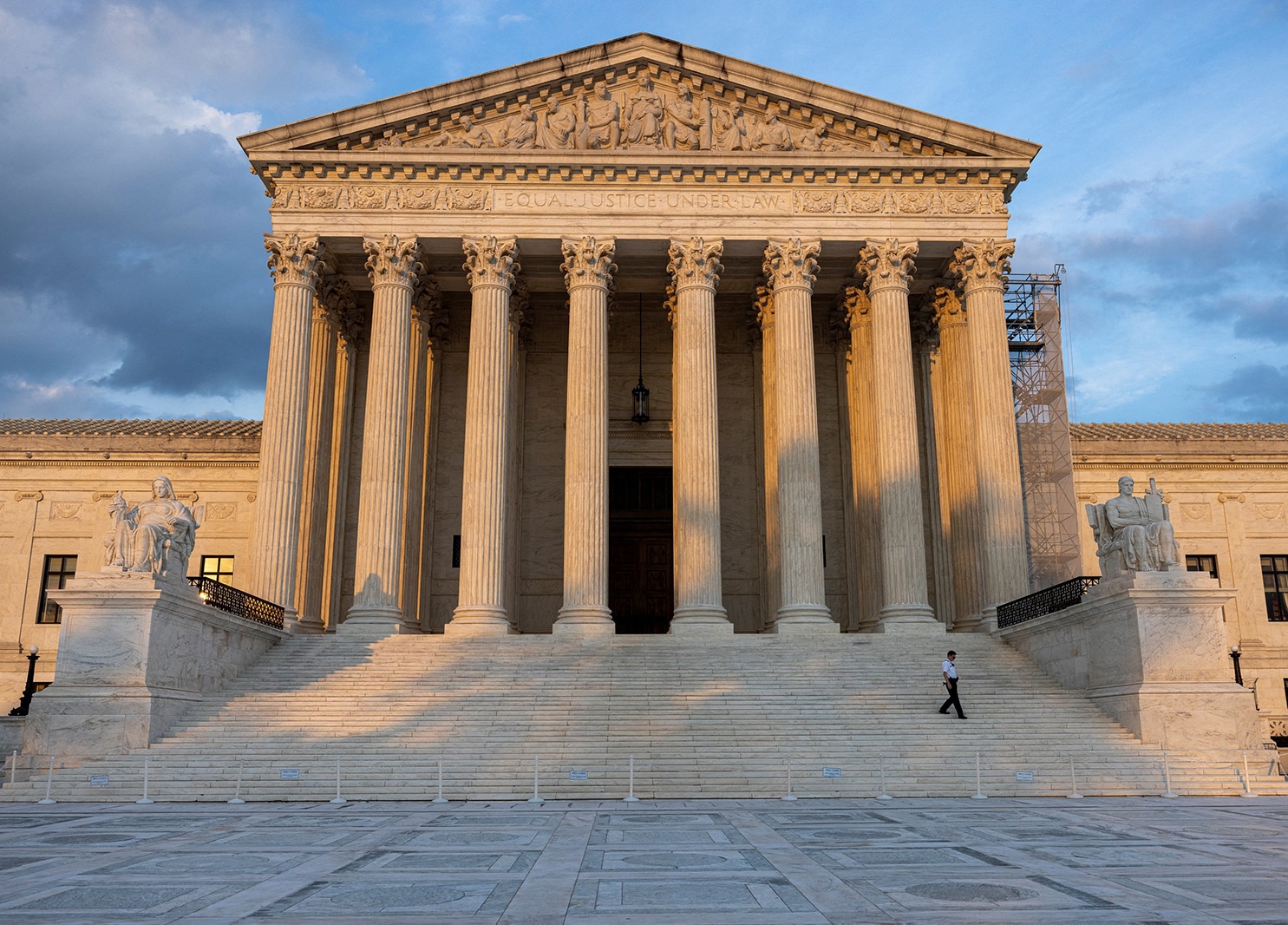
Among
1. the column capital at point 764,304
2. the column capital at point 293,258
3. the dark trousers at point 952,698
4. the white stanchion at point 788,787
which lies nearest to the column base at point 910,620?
the dark trousers at point 952,698

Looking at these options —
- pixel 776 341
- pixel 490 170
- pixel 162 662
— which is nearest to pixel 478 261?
pixel 490 170

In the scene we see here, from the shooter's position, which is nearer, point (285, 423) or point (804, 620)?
point (804, 620)

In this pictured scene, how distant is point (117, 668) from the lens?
20.8m

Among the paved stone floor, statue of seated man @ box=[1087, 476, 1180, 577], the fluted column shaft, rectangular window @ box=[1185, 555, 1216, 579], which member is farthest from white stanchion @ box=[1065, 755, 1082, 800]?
rectangular window @ box=[1185, 555, 1216, 579]

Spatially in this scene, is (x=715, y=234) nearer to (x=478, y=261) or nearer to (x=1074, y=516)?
(x=478, y=261)

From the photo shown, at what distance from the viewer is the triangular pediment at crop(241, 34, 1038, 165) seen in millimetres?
30750

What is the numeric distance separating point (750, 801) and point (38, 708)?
45.5 ft

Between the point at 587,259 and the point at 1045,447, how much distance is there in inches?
756

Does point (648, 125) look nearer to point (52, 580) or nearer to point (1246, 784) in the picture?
point (1246, 784)

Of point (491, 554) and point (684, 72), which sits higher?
point (684, 72)

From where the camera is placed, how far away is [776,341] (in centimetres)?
3100

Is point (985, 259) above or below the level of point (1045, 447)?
above

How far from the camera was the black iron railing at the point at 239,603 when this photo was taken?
24.2m

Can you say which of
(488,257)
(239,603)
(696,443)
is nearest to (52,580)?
(239,603)
